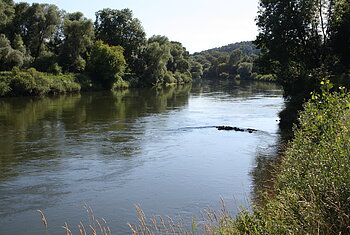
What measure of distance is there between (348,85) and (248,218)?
52.8 ft

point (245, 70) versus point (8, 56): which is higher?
point (8, 56)

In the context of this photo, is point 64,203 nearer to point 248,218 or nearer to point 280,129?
point 248,218

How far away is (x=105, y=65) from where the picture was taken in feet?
218

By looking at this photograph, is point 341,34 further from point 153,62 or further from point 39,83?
point 153,62

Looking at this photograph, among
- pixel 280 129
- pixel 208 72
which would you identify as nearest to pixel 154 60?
pixel 280 129

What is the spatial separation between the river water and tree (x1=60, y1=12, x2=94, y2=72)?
37.8 meters

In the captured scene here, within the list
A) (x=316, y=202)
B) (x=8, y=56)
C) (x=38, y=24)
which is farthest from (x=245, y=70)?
(x=316, y=202)

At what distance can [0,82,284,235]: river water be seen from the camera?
11945 mm

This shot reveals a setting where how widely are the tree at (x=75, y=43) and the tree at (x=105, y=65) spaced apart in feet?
6.73

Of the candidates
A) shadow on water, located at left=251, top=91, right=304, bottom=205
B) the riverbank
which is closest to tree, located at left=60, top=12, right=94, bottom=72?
the riverbank

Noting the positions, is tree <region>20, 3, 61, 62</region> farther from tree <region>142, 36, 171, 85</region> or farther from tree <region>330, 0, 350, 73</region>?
tree <region>330, 0, 350, 73</region>

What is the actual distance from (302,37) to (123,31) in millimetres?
58389

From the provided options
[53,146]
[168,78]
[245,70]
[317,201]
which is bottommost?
[53,146]

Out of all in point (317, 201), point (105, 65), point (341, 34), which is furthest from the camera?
point (105, 65)
